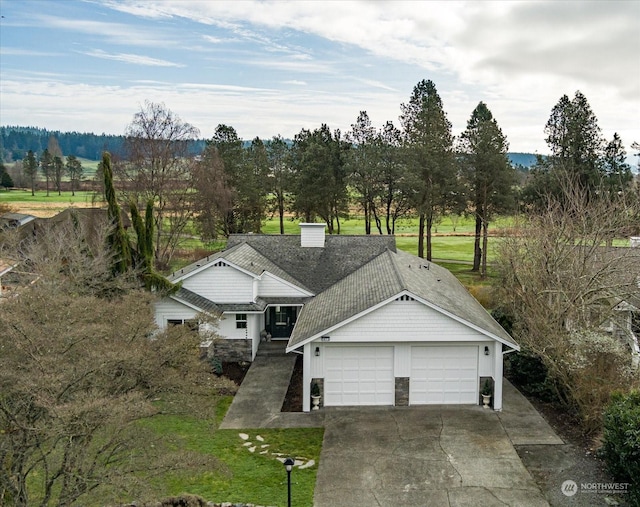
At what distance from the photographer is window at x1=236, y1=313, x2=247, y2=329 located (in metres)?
21.7

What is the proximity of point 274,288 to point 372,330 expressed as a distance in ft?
25.5

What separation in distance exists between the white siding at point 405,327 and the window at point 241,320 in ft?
19.9

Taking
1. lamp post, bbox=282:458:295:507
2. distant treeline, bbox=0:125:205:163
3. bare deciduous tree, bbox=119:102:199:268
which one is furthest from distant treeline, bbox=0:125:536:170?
lamp post, bbox=282:458:295:507

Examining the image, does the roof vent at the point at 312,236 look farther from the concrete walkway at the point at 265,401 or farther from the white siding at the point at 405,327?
the white siding at the point at 405,327

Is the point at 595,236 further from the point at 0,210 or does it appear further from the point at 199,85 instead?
the point at 0,210

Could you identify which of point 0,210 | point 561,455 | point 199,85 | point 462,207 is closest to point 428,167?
point 462,207

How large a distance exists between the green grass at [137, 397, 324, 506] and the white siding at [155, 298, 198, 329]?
4.73 m

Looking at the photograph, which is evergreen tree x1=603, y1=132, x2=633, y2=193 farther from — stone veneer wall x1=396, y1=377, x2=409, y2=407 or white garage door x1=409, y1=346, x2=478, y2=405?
stone veneer wall x1=396, y1=377, x2=409, y2=407

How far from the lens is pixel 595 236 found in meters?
17.7

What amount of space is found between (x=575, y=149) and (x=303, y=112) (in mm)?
21811

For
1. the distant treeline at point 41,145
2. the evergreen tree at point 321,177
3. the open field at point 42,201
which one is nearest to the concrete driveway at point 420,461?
the evergreen tree at point 321,177

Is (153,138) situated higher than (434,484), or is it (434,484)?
(153,138)

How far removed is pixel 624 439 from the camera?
11.9 meters

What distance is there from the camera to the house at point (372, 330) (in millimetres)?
16719
